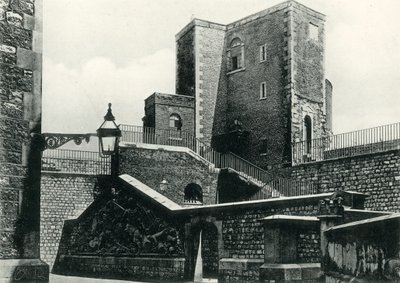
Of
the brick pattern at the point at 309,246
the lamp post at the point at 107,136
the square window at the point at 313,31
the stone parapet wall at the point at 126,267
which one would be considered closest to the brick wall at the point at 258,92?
the square window at the point at 313,31

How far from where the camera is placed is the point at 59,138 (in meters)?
8.48

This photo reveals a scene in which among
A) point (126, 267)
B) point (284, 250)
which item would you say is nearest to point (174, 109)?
point (126, 267)

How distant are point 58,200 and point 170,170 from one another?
5.20m

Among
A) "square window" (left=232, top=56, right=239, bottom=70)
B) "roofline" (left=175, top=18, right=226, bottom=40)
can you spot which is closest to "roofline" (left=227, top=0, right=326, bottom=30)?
"roofline" (left=175, top=18, right=226, bottom=40)

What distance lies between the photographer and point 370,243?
6.72 meters

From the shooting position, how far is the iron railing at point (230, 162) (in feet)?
82.2

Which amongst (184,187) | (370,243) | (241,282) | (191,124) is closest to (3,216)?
(370,243)

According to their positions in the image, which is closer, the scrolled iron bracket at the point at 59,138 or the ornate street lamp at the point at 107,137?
the scrolled iron bracket at the point at 59,138

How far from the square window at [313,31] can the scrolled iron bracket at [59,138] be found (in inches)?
906

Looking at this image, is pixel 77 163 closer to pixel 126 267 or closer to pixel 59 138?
pixel 126 267

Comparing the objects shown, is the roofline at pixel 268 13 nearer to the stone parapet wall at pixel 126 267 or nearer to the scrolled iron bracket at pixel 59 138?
the stone parapet wall at pixel 126 267

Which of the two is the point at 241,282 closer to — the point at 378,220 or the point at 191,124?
the point at 378,220

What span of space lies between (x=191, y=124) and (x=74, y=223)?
1051cm

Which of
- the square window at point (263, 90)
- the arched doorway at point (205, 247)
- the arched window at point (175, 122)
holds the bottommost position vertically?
the arched doorway at point (205, 247)
